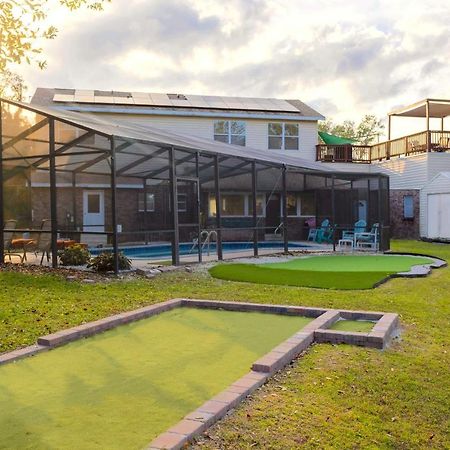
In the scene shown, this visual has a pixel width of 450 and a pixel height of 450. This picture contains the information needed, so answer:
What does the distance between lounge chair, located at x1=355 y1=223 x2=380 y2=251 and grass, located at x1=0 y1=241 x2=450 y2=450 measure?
7.65 meters

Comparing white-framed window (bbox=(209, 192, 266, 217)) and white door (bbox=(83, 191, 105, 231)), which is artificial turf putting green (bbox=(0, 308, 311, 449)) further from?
white-framed window (bbox=(209, 192, 266, 217))

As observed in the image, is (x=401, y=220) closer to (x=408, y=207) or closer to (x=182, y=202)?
(x=408, y=207)

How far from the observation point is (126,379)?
4016 millimetres

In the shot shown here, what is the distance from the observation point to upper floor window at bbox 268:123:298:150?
2295cm

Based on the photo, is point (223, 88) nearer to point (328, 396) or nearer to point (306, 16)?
point (306, 16)

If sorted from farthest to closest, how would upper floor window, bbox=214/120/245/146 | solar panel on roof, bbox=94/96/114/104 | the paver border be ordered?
upper floor window, bbox=214/120/245/146
solar panel on roof, bbox=94/96/114/104
the paver border

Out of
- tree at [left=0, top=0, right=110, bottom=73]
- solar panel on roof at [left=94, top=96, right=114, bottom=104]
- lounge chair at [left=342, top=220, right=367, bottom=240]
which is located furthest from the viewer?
solar panel on roof at [left=94, top=96, right=114, bottom=104]

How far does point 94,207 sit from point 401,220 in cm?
1290

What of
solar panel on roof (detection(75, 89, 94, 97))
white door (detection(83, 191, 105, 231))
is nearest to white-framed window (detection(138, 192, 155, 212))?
white door (detection(83, 191, 105, 231))

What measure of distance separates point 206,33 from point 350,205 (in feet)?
30.0

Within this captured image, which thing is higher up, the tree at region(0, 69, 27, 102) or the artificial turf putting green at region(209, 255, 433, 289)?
the tree at region(0, 69, 27, 102)

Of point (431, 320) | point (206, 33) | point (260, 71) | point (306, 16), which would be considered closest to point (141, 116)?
point (260, 71)

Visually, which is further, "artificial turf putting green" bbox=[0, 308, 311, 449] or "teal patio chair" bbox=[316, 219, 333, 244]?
"teal patio chair" bbox=[316, 219, 333, 244]

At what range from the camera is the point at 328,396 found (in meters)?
3.64
